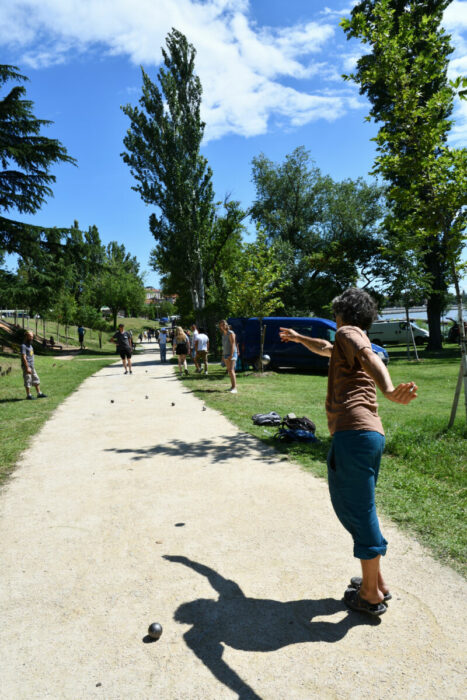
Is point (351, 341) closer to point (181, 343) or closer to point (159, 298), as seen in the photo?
point (181, 343)

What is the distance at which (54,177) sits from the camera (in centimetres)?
2589

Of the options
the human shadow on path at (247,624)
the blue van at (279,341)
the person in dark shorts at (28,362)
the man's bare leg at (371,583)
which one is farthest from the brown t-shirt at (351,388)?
the blue van at (279,341)

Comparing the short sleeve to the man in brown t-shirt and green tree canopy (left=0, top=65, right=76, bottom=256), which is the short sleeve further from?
green tree canopy (left=0, top=65, right=76, bottom=256)

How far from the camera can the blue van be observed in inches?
672

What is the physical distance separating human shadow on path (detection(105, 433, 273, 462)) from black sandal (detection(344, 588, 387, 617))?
3.13m

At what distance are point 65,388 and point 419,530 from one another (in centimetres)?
1154

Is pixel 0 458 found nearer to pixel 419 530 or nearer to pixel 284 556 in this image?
pixel 284 556

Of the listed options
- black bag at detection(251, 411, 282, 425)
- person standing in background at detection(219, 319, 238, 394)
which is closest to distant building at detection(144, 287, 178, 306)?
person standing in background at detection(219, 319, 238, 394)

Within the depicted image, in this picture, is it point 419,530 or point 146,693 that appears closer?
point 146,693

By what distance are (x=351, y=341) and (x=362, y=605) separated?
157 centimetres

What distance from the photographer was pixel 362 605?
258 cm

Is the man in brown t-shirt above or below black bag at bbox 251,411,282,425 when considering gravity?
above

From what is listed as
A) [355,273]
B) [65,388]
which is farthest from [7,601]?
[355,273]

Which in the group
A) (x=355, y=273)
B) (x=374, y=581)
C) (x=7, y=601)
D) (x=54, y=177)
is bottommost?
(x=7, y=601)
